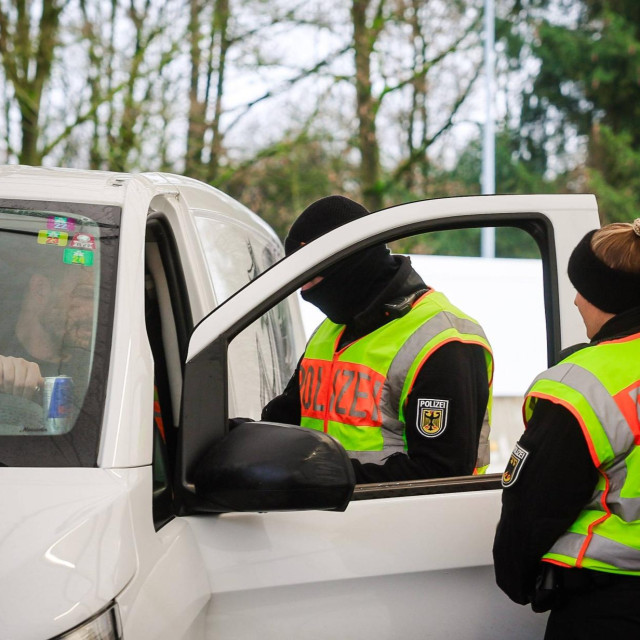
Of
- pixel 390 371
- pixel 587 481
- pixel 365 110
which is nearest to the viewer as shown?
pixel 587 481

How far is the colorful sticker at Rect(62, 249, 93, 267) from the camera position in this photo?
1.87 metres

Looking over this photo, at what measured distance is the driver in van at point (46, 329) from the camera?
1770 millimetres

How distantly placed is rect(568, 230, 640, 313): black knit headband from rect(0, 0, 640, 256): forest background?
10.5 metres

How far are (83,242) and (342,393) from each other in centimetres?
73

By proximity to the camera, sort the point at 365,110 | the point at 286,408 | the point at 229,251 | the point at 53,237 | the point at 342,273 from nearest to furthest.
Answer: the point at 53,237 → the point at 342,273 → the point at 286,408 → the point at 229,251 → the point at 365,110

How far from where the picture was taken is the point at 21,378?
1775 mm

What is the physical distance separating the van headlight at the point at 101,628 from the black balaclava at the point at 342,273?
103cm

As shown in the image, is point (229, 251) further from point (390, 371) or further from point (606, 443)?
point (606, 443)

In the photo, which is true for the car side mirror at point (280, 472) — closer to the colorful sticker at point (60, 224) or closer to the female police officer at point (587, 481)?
the female police officer at point (587, 481)

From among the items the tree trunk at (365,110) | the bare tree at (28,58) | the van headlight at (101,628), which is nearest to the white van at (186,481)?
the van headlight at (101,628)

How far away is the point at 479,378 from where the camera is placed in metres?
2.12

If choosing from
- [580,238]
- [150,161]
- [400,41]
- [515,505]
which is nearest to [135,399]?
[515,505]

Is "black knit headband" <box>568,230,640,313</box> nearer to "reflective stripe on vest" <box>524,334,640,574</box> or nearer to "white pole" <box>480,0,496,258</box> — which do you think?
"reflective stripe on vest" <box>524,334,640,574</box>

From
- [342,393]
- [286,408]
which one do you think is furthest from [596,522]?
[286,408]
